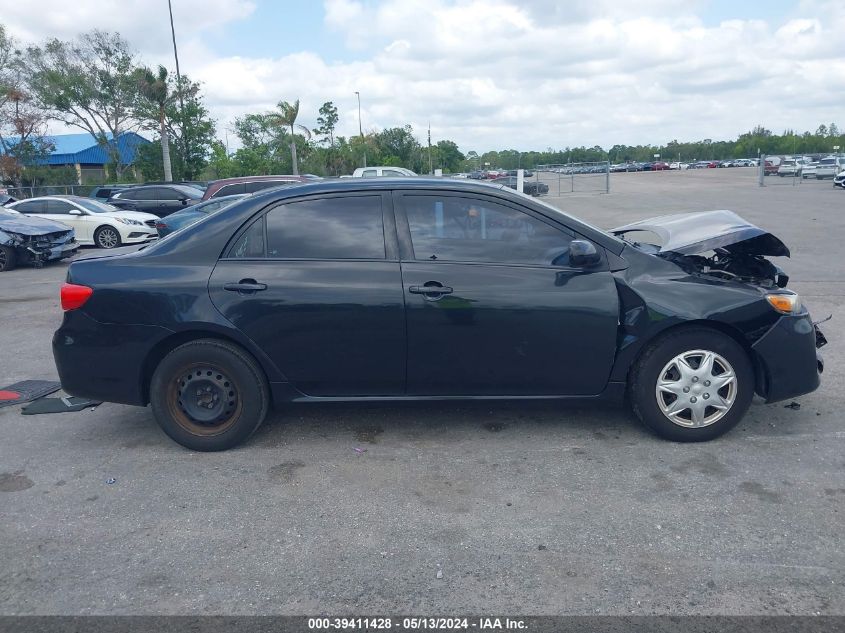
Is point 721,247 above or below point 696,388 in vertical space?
above

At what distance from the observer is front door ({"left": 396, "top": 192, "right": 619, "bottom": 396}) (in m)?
4.32

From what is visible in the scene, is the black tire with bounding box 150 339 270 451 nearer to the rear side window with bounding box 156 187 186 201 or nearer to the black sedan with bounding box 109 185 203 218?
the black sedan with bounding box 109 185 203 218

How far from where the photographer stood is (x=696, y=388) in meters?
4.38

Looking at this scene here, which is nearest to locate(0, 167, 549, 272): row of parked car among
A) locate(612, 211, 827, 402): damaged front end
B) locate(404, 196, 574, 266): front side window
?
locate(404, 196, 574, 266): front side window

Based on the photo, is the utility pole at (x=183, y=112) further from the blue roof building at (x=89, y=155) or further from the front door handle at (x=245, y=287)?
the front door handle at (x=245, y=287)

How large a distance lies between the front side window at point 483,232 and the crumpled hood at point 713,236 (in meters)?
0.80

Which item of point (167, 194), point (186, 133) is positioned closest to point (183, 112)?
point (186, 133)

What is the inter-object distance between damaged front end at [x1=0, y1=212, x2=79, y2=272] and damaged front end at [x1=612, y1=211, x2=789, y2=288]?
12.4 meters

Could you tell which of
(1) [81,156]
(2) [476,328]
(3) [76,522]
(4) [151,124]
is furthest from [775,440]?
(1) [81,156]

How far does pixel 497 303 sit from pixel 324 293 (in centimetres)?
105

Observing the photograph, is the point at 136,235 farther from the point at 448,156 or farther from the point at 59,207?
the point at 448,156

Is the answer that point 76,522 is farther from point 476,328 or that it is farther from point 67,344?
point 476,328

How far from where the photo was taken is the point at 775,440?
4.53 m

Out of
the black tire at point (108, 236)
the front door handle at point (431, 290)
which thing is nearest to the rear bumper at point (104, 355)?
the front door handle at point (431, 290)
